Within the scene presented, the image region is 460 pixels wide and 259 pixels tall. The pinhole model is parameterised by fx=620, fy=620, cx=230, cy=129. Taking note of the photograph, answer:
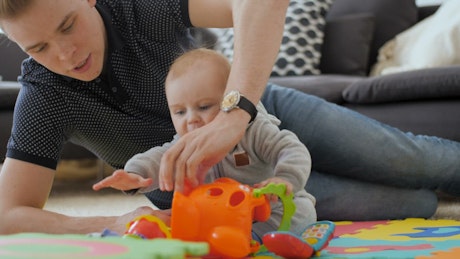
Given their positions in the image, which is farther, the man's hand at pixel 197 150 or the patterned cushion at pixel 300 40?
the patterned cushion at pixel 300 40

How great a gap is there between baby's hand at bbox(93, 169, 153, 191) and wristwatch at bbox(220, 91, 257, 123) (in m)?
0.18

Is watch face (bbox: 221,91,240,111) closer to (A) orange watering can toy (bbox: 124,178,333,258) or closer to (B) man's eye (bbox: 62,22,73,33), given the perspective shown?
(A) orange watering can toy (bbox: 124,178,333,258)

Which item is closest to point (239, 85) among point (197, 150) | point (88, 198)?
point (197, 150)

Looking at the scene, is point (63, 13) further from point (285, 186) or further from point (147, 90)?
point (285, 186)

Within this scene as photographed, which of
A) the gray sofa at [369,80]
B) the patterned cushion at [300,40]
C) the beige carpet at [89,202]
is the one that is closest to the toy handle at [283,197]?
the gray sofa at [369,80]

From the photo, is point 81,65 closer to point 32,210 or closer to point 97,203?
point 32,210

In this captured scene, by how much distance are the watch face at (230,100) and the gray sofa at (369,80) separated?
541mm

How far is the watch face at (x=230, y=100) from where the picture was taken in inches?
38.7

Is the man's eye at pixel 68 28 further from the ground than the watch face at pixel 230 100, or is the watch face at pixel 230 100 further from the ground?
the man's eye at pixel 68 28

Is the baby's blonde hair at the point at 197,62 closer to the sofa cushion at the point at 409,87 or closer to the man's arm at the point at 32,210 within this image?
the man's arm at the point at 32,210

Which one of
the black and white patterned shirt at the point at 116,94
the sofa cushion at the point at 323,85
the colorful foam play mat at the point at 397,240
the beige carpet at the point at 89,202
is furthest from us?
Answer: the sofa cushion at the point at 323,85

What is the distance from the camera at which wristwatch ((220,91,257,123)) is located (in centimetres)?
98

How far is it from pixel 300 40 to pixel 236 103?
1.85 m

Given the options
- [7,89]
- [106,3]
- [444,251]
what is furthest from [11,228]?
[7,89]
